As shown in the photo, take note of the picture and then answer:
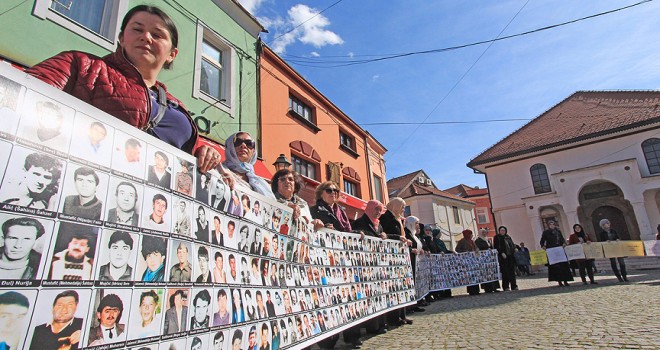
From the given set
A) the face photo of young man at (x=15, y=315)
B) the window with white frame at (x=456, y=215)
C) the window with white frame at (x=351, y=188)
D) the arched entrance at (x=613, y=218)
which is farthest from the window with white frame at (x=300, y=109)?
the window with white frame at (x=456, y=215)

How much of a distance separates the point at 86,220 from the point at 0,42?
18.5ft

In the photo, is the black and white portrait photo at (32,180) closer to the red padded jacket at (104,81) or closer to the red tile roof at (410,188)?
the red padded jacket at (104,81)

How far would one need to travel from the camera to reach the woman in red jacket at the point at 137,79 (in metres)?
1.45

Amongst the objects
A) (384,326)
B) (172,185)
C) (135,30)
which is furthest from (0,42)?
(384,326)

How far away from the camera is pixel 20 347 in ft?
2.93

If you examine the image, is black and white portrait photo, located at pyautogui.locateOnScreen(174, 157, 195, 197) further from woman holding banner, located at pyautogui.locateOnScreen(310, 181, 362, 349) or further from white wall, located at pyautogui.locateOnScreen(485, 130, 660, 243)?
white wall, located at pyautogui.locateOnScreen(485, 130, 660, 243)

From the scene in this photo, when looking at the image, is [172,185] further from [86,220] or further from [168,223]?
[86,220]

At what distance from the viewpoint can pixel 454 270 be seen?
8.73m

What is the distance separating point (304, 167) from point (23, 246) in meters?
12.0

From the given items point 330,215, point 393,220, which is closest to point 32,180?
point 330,215

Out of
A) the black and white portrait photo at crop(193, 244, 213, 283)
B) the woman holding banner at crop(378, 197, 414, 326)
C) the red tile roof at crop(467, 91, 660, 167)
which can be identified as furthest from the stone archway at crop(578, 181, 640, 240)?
the black and white portrait photo at crop(193, 244, 213, 283)

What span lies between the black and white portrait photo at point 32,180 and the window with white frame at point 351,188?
15.1 meters

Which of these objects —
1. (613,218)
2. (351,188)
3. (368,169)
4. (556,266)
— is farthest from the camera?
(613,218)

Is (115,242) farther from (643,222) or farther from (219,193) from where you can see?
(643,222)
